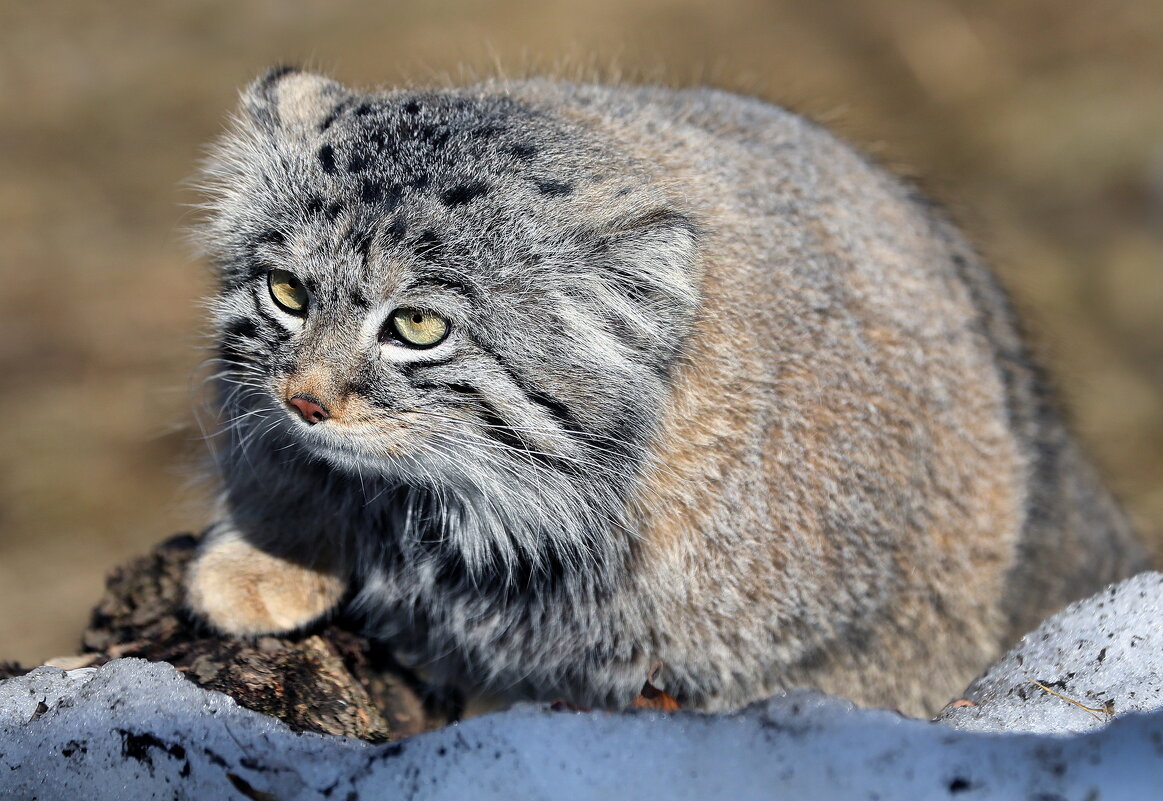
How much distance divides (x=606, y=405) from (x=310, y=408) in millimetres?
968

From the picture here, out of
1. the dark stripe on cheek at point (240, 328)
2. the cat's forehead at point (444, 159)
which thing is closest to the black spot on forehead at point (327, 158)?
the cat's forehead at point (444, 159)

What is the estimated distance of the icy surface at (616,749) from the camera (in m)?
2.80

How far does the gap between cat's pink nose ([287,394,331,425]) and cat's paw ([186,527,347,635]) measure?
1208mm

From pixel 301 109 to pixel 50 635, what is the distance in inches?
246

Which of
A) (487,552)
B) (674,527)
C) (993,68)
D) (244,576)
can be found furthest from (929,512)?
(993,68)

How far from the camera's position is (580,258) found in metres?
3.89

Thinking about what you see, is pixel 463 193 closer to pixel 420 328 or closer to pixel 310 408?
pixel 420 328

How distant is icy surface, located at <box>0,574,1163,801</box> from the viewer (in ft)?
9.18

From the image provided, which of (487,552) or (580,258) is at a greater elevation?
(580,258)

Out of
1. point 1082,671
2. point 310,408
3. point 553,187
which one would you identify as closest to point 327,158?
point 553,187

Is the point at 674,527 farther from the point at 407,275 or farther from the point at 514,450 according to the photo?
the point at 407,275

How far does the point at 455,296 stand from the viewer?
371 centimetres

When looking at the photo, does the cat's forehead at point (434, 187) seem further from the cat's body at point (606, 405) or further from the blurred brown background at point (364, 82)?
the blurred brown background at point (364, 82)

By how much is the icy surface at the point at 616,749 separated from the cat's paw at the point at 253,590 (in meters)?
0.94
